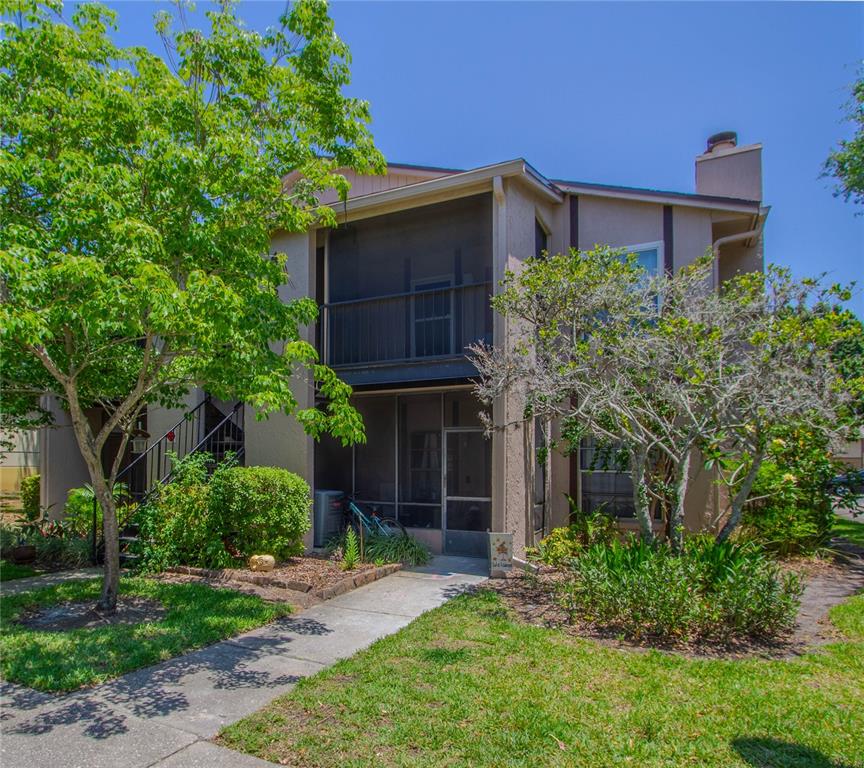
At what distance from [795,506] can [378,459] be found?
7.16 m

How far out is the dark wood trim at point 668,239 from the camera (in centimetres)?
1028

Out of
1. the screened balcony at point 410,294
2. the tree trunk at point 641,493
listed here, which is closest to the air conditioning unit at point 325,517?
the screened balcony at point 410,294

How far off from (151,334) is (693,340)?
6245mm

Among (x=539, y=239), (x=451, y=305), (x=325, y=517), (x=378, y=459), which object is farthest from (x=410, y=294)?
(x=325, y=517)

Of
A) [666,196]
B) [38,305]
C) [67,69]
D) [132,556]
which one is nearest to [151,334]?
[38,305]

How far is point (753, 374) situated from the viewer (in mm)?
6410

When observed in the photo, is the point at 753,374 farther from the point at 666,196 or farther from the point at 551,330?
the point at 666,196

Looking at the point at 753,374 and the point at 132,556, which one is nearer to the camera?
the point at 753,374

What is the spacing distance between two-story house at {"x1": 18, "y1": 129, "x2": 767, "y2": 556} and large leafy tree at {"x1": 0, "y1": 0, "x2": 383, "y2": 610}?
8.80 feet

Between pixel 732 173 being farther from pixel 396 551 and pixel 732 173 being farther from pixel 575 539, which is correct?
pixel 396 551

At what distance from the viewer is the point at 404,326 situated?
10.5 metres

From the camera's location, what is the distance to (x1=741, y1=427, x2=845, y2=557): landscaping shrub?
8805 millimetres

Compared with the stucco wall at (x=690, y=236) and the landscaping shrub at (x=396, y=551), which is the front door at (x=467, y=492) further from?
the stucco wall at (x=690, y=236)

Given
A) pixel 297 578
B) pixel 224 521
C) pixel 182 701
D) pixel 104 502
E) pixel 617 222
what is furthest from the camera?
pixel 617 222
